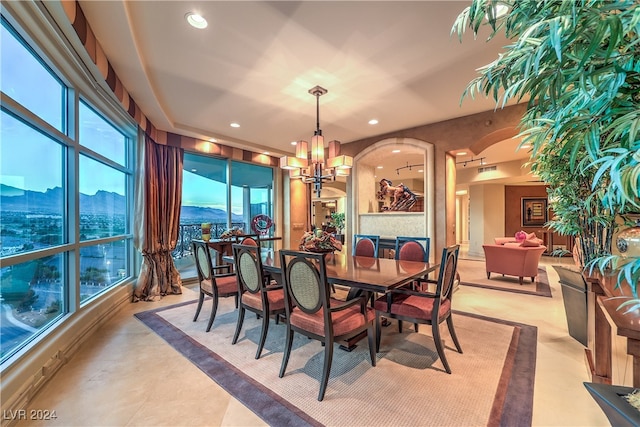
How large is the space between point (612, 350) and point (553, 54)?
197cm

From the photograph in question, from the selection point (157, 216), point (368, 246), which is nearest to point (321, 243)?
point (368, 246)

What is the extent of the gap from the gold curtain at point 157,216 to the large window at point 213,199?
41 cm

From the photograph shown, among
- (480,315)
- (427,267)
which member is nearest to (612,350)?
(427,267)

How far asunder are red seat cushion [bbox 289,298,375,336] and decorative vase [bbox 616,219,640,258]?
1.87 m

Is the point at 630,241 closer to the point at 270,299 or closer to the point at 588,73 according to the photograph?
the point at 588,73

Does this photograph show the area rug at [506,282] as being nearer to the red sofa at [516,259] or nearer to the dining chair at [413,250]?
the red sofa at [516,259]

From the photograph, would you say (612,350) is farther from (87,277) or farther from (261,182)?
(261,182)

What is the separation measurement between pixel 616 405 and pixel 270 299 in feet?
7.36

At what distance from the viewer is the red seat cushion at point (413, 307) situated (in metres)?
2.27

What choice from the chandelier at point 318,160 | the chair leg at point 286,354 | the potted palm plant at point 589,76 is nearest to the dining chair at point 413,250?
the chandelier at point 318,160

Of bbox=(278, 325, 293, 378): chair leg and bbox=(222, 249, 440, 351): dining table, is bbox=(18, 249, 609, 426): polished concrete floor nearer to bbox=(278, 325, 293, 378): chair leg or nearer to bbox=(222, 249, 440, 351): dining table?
bbox=(278, 325, 293, 378): chair leg

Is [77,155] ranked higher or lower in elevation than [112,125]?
lower

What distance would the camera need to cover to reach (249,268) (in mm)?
2582

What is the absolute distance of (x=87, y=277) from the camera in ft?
10.4
